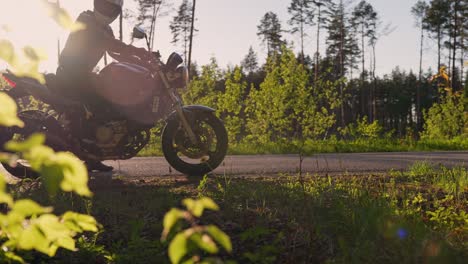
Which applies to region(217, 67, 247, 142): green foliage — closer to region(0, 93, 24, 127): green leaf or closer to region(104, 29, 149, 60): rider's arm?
region(104, 29, 149, 60): rider's arm

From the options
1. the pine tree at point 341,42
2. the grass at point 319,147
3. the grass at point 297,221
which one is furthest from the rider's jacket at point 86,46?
the pine tree at point 341,42

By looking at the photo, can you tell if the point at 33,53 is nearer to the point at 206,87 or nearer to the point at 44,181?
the point at 44,181

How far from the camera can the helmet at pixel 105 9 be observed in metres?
4.90

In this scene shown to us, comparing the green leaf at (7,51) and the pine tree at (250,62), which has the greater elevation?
the pine tree at (250,62)

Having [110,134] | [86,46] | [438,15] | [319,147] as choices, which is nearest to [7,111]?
[110,134]

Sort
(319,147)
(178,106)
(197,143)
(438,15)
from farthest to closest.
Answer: (438,15) → (319,147) → (197,143) → (178,106)

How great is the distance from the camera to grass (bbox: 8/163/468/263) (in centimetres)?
236

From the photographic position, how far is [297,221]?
2967mm

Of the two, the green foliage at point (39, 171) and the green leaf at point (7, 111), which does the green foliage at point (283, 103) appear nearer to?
the green foliage at point (39, 171)

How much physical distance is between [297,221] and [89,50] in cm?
316

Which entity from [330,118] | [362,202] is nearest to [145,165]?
[362,202]

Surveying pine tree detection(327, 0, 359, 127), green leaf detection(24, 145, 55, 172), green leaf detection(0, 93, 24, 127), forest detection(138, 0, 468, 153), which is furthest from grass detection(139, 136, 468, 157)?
pine tree detection(327, 0, 359, 127)

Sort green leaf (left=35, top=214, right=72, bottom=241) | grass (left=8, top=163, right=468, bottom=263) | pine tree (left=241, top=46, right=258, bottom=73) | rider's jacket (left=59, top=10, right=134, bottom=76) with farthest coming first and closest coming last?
pine tree (left=241, top=46, right=258, bottom=73)
rider's jacket (left=59, top=10, right=134, bottom=76)
grass (left=8, top=163, right=468, bottom=263)
green leaf (left=35, top=214, right=72, bottom=241)

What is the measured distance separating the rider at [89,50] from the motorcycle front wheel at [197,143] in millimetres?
923
